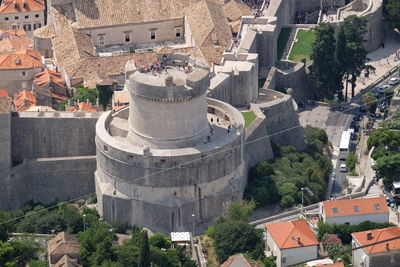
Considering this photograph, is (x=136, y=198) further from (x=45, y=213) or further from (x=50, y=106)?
(x=50, y=106)

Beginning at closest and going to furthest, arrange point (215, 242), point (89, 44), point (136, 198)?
point (215, 242) → point (136, 198) → point (89, 44)

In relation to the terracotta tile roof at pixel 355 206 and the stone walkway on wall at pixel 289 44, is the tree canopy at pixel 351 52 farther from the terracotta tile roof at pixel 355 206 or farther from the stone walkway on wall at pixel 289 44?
the terracotta tile roof at pixel 355 206

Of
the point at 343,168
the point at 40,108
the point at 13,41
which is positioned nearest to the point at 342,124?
the point at 343,168

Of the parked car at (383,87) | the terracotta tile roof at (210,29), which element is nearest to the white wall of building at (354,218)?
the terracotta tile roof at (210,29)

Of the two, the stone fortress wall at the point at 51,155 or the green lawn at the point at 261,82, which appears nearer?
the stone fortress wall at the point at 51,155

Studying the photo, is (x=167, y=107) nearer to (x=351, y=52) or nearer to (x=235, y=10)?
(x=351, y=52)

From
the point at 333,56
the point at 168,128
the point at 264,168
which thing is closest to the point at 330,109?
the point at 333,56

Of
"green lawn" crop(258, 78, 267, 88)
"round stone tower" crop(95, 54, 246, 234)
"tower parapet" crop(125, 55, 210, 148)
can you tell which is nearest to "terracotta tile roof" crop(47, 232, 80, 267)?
"round stone tower" crop(95, 54, 246, 234)
